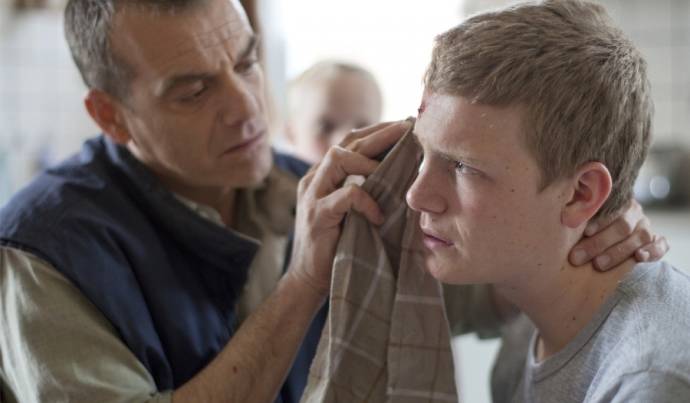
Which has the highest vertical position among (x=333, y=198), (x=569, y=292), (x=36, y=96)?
(x=333, y=198)

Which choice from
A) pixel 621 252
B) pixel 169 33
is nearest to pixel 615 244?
pixel 621 252

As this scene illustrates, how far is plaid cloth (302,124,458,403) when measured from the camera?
1077 millimetres

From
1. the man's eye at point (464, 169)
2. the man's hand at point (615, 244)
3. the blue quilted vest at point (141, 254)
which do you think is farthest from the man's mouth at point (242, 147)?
the man's hand at point (615, 244)

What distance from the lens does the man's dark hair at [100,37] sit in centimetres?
128

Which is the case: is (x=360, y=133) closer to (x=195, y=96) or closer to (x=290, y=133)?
(x=195, y=96)

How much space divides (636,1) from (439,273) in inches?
97.5

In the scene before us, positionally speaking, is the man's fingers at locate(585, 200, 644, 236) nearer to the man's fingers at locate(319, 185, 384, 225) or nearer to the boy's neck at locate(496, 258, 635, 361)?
the boy's neck at locate(496, 258, 635, 361)

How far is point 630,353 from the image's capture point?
914 mm

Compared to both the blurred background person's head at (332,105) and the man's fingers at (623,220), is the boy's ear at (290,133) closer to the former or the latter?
the blurred background person's head at (332,105)

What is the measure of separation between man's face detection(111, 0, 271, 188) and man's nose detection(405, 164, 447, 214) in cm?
43

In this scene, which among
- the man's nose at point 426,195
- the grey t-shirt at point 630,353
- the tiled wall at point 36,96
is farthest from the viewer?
the tiled wall at point 36,96

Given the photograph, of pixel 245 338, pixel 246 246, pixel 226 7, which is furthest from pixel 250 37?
pixel 245 338

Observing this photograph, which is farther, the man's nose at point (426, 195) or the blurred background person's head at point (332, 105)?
the blurred background person's head at point (332, 105)

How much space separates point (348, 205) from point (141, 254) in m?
0.37
